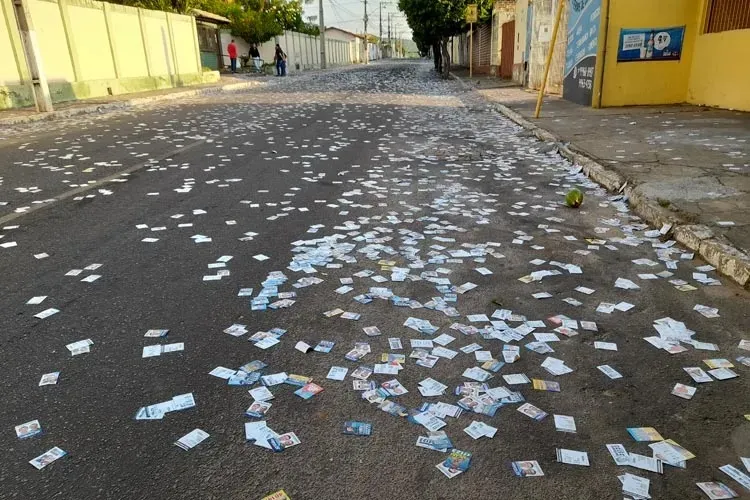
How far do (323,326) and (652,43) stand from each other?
39.8 feet

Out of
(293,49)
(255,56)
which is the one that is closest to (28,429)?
(255,56)

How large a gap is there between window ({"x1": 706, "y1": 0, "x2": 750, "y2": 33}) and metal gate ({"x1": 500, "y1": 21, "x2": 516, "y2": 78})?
13391 mm

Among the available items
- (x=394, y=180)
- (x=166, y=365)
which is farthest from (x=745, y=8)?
(x=166, y=365)

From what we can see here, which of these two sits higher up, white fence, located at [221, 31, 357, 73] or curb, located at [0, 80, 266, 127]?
white fence, located at [221, 31, 357, 73]

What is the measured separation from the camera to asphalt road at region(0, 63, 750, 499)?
6.87 feet

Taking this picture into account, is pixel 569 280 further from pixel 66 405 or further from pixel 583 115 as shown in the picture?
pixel 583 115

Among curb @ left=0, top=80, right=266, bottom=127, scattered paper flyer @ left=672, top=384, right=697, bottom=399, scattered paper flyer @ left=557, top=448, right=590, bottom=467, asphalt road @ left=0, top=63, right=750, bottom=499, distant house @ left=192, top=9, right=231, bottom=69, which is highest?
distant house @ left=192, top=9, right=231, bottom=69

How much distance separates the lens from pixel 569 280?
A: 3.78m

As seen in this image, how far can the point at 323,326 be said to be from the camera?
3168 millimetres

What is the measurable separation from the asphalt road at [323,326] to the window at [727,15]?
263 inches

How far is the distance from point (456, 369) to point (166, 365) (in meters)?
1.48

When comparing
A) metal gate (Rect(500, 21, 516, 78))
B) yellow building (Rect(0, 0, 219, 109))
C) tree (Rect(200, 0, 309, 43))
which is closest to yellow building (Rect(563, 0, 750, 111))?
metal gate (Rect(500, 21, 516, 78))

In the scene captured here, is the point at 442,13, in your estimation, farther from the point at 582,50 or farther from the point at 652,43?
the point at 652,43

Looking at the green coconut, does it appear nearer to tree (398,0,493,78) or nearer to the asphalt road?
the asphalt road
